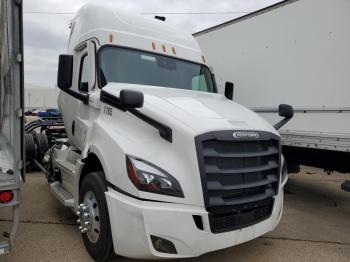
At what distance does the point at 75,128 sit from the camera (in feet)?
17.2

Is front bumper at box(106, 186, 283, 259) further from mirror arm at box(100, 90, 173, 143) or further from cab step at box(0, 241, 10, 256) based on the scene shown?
cab step at box(0, 241, 10, 256)

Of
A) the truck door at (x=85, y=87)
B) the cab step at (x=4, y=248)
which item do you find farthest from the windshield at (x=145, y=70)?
the cab step at (x=4, y=248)

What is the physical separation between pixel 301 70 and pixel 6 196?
4566 millimetres

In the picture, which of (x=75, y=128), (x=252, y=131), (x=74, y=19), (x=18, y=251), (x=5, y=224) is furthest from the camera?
(x=74, y=19)

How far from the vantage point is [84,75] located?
4.98 m

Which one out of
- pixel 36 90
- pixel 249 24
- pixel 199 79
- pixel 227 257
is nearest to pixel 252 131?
pixel 227 257

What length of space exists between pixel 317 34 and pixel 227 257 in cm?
354

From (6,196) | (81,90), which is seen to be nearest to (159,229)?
(6,196)

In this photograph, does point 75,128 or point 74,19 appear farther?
point 74,19

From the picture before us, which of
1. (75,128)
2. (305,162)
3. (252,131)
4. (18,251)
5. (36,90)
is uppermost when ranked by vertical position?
(252,131)

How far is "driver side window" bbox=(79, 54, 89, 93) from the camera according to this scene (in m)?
4.87

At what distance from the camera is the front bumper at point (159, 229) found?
3.09m

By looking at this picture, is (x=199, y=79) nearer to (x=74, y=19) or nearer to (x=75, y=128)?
(x=75, y=128)

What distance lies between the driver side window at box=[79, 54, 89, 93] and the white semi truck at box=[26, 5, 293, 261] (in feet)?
0.17
